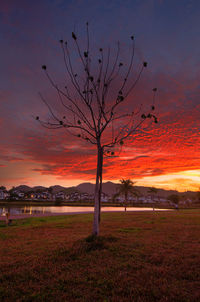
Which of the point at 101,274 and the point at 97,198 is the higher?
the point at 97,198

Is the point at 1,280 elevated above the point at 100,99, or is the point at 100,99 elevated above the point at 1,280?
the point at 100,99

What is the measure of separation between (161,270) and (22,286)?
398cm

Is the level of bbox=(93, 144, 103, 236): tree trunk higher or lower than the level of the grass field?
higher

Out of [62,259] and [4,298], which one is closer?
[4,298]

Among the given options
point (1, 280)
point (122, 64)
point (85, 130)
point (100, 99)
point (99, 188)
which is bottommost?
point (1, 280)

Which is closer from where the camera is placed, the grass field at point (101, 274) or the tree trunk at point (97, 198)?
the grass field at point (101, 274)

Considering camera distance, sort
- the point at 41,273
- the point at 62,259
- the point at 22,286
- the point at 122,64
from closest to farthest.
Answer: the point at 22,286, the point at 41,273, the point at 62,259, the point at 122,64

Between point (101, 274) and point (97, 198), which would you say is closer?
point (101, 274)

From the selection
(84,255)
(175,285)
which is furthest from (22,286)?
(175,285)

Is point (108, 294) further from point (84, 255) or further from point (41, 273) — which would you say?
point (84, 255)

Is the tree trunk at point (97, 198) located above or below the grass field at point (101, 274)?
above

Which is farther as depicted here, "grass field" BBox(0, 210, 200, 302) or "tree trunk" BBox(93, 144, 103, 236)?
"tree trunk" BBox(93, 144, 103, 236)

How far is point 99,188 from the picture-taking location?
9680mm

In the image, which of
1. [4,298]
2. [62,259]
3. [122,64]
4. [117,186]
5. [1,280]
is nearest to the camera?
[4,298]
